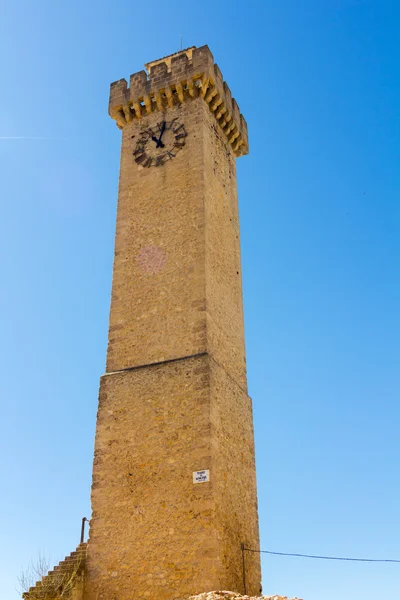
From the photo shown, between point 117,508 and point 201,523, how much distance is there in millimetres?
1744

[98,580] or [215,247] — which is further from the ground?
[215,247]

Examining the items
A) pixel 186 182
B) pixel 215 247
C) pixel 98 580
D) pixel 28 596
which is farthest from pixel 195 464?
pixel 186 182

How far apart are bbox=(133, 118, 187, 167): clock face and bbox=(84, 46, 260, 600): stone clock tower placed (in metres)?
0.03

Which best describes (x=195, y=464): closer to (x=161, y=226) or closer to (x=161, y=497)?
(x=161, y=497)

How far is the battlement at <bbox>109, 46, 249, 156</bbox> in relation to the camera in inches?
598

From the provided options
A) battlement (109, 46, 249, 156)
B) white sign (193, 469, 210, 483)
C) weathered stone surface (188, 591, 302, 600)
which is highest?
battlement (109, 46, 249, 156)

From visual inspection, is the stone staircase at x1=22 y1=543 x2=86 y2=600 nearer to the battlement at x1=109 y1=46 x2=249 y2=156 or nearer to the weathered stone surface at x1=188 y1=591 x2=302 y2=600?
the weathered stone surface at x1=188 y1=591 x2=302 y2=600

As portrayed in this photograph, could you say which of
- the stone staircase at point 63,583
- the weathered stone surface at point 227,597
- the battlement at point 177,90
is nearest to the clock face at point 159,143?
the battlement at point 177,90

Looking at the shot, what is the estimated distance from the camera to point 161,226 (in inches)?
547

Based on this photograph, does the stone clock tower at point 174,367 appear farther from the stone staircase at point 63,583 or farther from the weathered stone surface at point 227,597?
the weathered stone surface at point 227,597

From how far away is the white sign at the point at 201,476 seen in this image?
1077 centimetres

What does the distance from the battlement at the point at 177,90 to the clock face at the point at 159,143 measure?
619 mm

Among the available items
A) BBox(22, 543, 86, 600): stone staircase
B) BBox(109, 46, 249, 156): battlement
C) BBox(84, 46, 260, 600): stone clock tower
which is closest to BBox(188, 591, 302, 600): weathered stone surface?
BBox(84, 46, 260, 600): stone clock tower

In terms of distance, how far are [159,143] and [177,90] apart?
4.61 feet
